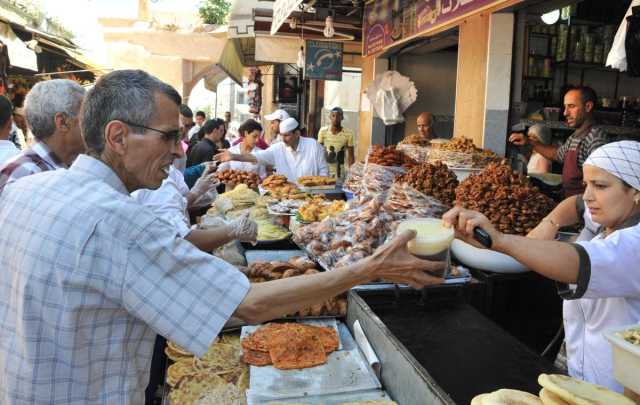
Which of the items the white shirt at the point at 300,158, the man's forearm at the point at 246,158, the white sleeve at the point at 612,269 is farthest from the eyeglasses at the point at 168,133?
the white shirt at the point at 300,158

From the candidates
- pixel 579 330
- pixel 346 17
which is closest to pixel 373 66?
pixel 346 17

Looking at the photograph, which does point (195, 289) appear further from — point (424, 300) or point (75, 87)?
point (75, 87)

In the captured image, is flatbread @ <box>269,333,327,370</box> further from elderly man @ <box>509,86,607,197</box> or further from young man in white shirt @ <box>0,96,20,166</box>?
elderly man @ <box>509,86,607,197</box>

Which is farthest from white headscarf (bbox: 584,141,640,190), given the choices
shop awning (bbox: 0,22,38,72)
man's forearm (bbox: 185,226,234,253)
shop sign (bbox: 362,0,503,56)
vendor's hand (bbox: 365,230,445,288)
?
shop awning (bbox: 0,22,38,72)

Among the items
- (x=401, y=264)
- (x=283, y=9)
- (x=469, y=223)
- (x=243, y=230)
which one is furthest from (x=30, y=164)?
(x=283, y=9)

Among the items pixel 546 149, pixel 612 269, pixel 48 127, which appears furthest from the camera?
pixel 546 149

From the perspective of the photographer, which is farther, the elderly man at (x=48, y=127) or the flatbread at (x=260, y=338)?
the elderly man at (x=48, y=127)

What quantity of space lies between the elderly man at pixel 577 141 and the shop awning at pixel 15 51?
27.5 ft

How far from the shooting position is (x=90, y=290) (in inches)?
54.1

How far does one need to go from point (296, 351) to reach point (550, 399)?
1289 millimetres

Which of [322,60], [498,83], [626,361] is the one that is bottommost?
[626,361]

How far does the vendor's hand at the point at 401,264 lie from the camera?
1790 millimetres

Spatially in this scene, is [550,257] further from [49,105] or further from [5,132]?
[5,132]

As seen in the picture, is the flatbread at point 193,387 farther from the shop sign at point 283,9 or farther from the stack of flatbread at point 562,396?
the shop sign at point 283,9
